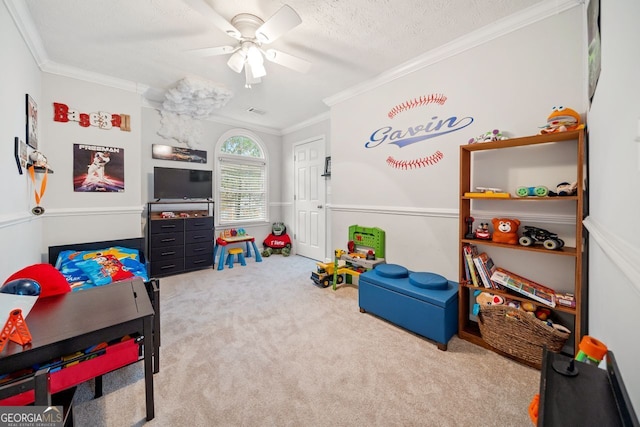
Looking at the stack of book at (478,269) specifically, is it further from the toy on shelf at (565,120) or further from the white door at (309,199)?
the white door at (309,199)

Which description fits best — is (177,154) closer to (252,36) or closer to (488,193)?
(252,36)

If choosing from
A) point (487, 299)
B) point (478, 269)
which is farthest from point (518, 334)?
point (478, 269)

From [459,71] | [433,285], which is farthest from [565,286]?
[459,71]

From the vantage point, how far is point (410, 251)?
9.07ft

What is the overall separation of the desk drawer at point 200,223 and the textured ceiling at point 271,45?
186cm

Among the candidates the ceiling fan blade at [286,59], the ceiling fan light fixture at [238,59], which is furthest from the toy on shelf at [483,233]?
the ceiling fan light fixture at [238,59]

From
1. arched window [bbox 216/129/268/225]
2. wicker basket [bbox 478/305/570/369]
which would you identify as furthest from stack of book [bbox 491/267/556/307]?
arched window [bbox 216/129/268/225]

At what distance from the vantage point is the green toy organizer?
A: 3008 millimetres

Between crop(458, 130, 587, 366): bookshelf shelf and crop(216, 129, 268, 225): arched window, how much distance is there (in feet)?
12.6

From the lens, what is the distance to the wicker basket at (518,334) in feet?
5.39

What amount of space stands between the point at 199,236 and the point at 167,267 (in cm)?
60

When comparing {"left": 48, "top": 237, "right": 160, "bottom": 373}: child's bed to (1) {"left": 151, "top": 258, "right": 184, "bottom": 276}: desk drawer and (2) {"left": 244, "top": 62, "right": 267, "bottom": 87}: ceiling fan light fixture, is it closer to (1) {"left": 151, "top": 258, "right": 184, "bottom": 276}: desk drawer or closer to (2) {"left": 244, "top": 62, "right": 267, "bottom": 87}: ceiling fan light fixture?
(1) {"left": 151, "top": 258, "right": 184, "bottom": 276}: desk drawer

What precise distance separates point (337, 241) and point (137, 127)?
10.3 ft

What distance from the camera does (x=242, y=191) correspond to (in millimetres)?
4902
